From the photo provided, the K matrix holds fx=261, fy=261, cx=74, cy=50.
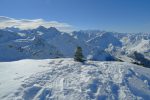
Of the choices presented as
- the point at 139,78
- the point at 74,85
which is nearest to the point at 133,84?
the point at 139,78

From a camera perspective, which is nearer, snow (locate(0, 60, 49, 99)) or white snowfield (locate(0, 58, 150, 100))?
white snowfield (locate(0, 58, 150, 100))

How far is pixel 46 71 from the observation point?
3875cm

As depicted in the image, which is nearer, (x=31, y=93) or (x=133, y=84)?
(x=31, y=93)

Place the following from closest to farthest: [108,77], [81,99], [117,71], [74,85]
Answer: [81,99], [74,85], [108,77], [117,71]

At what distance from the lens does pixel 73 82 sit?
34.6m

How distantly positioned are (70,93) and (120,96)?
6116 mm

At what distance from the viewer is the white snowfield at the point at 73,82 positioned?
31125mm

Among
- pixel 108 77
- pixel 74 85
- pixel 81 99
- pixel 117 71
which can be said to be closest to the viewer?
pixel 81 99

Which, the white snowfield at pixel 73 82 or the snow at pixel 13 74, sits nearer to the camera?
the white snowfield at pixel 73 82

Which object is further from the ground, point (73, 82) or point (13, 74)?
point (13, 74)

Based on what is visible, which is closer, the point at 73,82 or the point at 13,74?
the point at 73,82

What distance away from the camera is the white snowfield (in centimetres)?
3112

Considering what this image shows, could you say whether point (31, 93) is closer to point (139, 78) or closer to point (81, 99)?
point (81, 99)

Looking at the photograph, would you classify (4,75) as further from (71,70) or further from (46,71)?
(71,70)
